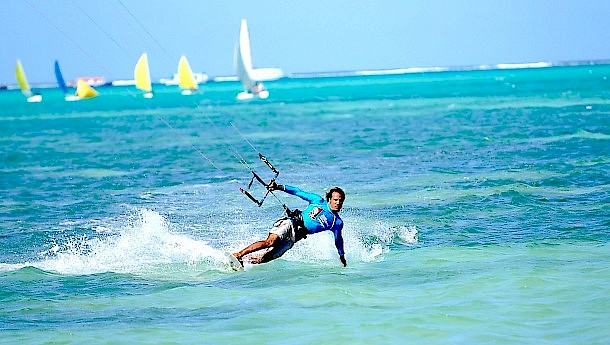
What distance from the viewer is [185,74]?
3078 inches

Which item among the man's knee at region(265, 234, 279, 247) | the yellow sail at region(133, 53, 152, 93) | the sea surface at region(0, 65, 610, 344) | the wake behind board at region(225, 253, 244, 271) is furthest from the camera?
the yellow sail at region(133, 53, 152, 93)

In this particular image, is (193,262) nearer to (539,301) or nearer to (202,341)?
(202,341)

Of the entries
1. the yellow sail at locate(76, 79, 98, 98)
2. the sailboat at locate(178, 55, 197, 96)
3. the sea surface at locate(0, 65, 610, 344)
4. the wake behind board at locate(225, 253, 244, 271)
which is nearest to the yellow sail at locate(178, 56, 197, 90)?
the sailboat at locate(178, 55, 197, 96)

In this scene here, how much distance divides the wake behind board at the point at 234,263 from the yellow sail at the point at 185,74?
6123 cm

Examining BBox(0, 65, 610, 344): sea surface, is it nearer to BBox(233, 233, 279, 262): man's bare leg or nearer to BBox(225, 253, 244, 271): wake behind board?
BBox(225, 253, 244, 271): wake behind board

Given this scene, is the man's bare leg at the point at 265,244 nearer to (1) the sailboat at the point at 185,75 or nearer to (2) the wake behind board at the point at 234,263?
(2) the wake behind board at the point at 234,263

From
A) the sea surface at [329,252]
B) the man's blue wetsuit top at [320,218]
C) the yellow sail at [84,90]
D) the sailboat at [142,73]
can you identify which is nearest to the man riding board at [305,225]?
the man's blue wetsuit top at [320,218]

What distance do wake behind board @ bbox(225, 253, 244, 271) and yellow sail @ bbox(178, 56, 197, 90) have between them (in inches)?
2411

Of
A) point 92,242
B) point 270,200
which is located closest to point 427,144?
point 270,200

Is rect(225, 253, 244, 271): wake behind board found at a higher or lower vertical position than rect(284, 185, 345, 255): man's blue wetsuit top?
lower

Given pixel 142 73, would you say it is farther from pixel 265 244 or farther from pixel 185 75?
pixel 265 244

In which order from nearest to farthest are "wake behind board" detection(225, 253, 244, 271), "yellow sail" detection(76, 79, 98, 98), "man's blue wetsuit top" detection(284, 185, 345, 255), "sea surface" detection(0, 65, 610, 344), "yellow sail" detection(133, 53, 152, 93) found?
1. "sea surface" detection(0, 65, 610, 344)
2. "man's blue wetsuit top" detection(284, 185, 345, 255)
3. "wake behind board" detection(225, 253, 244, 271)
4. "yellow sail" detection(133, 53, 152, 93)
5. "yellow sail" detection(76, 79, 98, 98)

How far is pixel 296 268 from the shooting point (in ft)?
44.2

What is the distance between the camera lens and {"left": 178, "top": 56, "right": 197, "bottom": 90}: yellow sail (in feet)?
247
